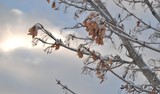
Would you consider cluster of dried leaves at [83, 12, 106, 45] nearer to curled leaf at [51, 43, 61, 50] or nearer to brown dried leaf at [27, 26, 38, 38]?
brown dried leaf at [27, 26, 38, 38]

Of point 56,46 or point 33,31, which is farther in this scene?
point 56,46

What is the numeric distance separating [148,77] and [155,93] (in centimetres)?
68

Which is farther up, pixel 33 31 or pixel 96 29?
pixel 33 31

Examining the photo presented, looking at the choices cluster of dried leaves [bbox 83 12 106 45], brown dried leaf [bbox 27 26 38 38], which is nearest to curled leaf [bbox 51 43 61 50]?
brown dried leaf [bbox 27 26 38 38]

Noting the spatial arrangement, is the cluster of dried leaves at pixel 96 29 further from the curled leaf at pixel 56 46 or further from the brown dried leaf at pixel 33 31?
the curled leaf at pixel 56 46

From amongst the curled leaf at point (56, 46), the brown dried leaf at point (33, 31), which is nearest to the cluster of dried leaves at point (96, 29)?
the brown dried leaf at point (33, 31)

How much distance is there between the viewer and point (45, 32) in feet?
17.9

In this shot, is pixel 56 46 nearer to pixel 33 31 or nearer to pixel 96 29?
pixel 33 31

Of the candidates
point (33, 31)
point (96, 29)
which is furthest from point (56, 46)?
point (96, 29)

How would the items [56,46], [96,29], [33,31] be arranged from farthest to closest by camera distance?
[56,46]
[33,31]
[96,29]

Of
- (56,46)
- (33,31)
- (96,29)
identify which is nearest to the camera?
(96,29)

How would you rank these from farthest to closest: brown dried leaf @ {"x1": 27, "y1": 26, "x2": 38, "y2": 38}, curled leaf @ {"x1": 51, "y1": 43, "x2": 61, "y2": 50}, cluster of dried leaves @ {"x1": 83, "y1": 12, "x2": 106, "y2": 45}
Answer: curled leaf @ {"x1": 51, "y1": 43, "x2": 61, "y2": 50} < brown dried leaf @ {"x1": 27, "y1": 26, "x2": 38, "y2": 38} < cluster of dried leaves @ {"x1": 83, "y1": 12, "x2": 106, "y2": 45}

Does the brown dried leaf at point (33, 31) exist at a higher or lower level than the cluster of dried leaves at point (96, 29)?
higher

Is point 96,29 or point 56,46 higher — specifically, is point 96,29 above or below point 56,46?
below
